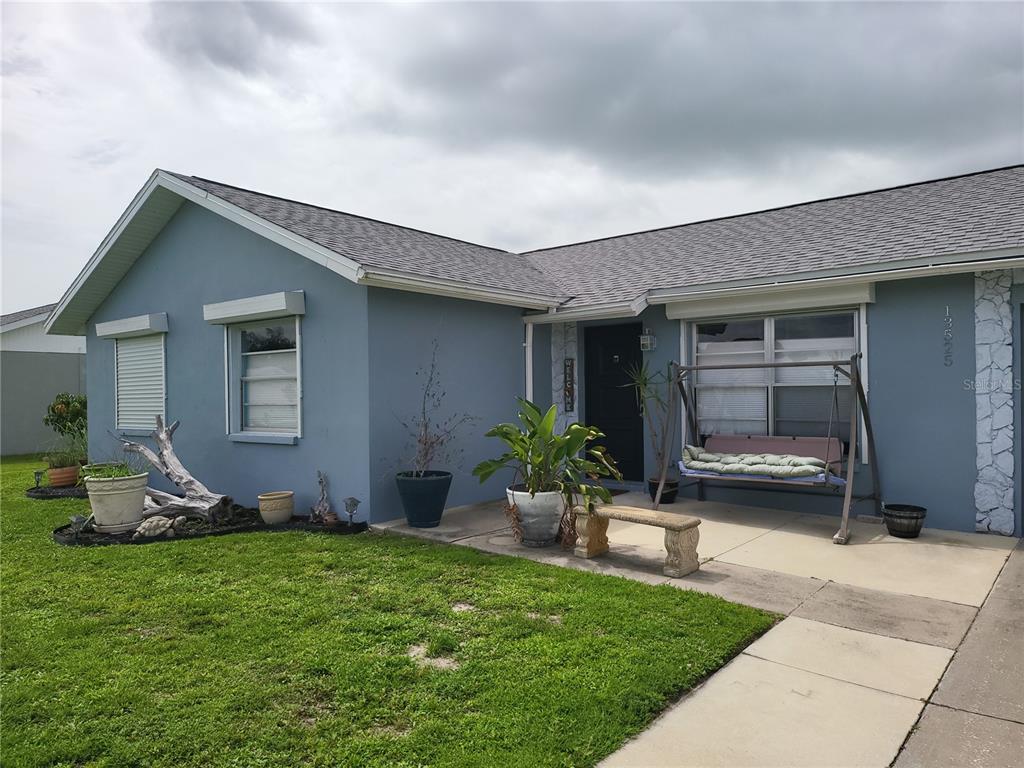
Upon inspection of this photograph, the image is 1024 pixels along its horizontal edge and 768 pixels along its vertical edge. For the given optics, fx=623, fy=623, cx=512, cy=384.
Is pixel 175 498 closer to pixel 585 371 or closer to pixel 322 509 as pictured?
pixel 322 509

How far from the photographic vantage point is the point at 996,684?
3070 mm

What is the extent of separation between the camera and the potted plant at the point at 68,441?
1025cm

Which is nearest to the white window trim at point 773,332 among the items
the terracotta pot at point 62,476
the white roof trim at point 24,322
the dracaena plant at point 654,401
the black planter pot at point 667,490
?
the dracaena plant at point 654,401

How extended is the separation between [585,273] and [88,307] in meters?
8.54

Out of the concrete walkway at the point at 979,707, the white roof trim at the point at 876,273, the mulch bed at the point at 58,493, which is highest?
the white roof trim at the point at 876,273

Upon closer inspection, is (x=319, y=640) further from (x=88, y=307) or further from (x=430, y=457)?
(x=88, y=307)

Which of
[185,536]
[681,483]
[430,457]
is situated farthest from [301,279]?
[681,483]

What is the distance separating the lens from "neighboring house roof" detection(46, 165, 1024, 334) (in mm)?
6352

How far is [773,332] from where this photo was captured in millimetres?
7348

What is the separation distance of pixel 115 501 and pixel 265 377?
6.97 feet

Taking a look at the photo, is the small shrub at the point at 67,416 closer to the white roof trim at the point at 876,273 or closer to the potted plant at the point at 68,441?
the potted plant at the point at 68,441

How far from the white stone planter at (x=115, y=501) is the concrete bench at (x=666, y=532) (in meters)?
4.79

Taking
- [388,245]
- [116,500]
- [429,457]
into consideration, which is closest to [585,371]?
[429,457]

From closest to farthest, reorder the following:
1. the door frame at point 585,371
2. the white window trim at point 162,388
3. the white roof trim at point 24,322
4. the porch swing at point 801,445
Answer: the porch swing at point 801,445 → the door frame at point 585,371 → the white window trim at point 162,388 → the white roof trim at point 24,322
